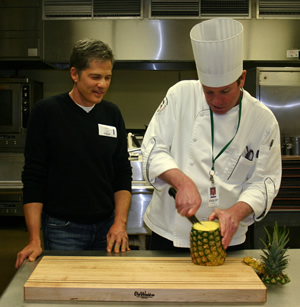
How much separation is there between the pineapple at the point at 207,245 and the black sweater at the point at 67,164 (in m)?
0.54

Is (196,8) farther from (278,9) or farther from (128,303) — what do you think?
(128,303)

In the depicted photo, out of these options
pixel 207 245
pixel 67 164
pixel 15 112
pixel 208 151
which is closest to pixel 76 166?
pixel 67 164

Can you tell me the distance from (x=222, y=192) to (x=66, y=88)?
12.6 ft

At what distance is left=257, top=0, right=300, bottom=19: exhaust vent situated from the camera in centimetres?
417

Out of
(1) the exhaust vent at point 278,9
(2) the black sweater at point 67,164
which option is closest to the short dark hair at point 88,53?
(2) the black sweater at point 67,164

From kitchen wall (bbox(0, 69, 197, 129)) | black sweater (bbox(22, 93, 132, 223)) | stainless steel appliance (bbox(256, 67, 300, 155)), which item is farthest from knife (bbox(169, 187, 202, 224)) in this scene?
kitchen wall (bbox(0, 69, 197, 129))

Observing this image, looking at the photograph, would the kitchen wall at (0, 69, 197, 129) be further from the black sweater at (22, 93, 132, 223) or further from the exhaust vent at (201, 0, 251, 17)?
the black sweater at (22, 93, 132, 223)

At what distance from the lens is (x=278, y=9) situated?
4.18 m

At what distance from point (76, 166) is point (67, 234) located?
0.27 m

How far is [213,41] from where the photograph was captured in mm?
1356

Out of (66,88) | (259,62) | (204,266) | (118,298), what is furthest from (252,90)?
(118,298)

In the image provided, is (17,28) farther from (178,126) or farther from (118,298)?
(118,298)

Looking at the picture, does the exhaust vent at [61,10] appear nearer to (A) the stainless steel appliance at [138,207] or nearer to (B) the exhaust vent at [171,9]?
(B) the exhaust vent at [171,9]

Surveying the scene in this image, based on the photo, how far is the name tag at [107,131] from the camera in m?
1.76
